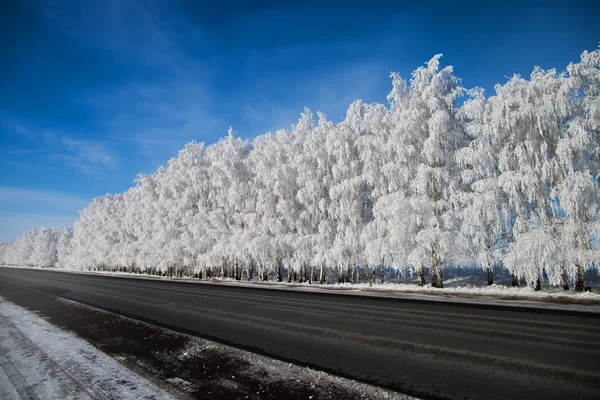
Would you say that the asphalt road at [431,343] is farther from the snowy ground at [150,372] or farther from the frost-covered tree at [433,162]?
the frost-covered tree at [433,162]

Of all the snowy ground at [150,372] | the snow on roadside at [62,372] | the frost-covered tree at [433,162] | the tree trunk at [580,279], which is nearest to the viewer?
the snowy ground at [150,372]

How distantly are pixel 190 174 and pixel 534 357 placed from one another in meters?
37.4

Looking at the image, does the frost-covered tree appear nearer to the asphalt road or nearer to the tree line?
the tree line

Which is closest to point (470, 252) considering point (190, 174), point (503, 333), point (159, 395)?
point (503, 333)

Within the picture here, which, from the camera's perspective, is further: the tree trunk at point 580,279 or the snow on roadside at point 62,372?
the tree trunk at point 580,279

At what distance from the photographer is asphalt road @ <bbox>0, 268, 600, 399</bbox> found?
458 centimetres

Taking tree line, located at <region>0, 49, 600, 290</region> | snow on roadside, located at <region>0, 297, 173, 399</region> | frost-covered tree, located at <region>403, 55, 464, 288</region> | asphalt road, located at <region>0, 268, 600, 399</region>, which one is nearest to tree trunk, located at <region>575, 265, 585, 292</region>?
tree line, located at <region>0, 49, 600, 290</region>

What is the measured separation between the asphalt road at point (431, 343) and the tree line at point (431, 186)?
7.99 metres

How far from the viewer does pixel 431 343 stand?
6.67 metres

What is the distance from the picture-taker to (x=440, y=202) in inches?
781

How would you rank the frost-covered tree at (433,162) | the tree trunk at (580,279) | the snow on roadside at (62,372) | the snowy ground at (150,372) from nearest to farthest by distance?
1. the snowy ground at (150,372)
2. the snow on roadside at (62,372)
3. the tree trunk at (580,279)
4. the frost-covered tree at (433,162)

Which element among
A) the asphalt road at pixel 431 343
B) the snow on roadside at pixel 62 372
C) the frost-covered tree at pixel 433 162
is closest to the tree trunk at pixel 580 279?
the frost-covered tree at pixel 433 162

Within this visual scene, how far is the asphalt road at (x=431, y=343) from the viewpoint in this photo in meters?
4.58

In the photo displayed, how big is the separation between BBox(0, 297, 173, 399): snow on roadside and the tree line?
16.7 m
